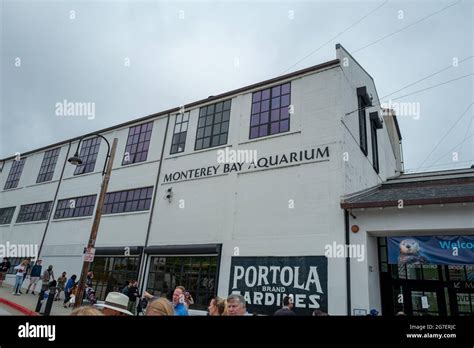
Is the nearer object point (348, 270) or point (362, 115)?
point (348, 270)

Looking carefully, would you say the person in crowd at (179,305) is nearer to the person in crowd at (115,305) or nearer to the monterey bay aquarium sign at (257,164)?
the person in crowd at (115,305)

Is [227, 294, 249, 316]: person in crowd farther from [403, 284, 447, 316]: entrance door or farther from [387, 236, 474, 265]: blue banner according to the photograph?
[403, 284, 447, 316]: entrance door

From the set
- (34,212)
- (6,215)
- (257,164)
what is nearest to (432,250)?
(257,164)

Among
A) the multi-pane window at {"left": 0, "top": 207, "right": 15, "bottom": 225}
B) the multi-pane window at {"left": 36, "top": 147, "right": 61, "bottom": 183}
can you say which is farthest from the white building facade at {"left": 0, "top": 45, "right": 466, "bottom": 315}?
the multi-pane window at {"left": 0, "top": 207, "right": 15, "bottom": 225}

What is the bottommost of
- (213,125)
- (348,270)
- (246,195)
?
(348,270)

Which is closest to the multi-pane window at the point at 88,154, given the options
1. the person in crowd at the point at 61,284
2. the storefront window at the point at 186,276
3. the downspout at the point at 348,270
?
the person in crowd at the point at 61,284

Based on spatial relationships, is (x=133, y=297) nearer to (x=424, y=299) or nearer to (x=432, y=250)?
(x=424, y=299)

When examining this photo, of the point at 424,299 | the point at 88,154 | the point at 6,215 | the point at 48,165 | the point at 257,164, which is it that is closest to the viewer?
the point at 424,299

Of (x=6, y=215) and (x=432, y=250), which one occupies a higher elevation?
(x=6, y=215)

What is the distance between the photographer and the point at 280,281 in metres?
11.2

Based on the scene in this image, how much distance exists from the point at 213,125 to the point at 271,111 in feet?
10.4

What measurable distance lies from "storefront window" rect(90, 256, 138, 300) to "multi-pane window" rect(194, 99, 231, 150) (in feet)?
21.7

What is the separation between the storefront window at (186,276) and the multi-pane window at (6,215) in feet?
55.0
